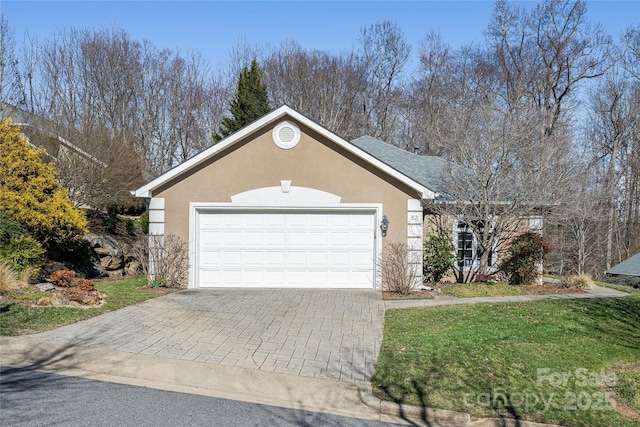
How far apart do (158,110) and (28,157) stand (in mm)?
19128

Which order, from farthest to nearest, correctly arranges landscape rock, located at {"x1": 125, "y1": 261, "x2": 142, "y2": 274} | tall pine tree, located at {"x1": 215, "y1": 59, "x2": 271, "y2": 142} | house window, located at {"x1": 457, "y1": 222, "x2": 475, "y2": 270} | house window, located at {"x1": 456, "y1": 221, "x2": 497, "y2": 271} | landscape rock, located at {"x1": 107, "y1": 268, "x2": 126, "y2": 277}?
1. tall pine tree, located at {"x1": 215, "y1": 59, "x2": 271, "y2": 142}
2. landscape rock, located at {"x1": 125, "y1": 261, "x2": 142, "y2": 274}
3. landscape rock, located at {"x1": 107, "y1": 268, "x2": 126, "y2": 277}
4. house window, located at {"x1": 457, "y1": 222, "x2": 475, "y2": 270}
5. house window, located at {"x1": 456, "y1": 221, "x2": 497, "y2": 271}

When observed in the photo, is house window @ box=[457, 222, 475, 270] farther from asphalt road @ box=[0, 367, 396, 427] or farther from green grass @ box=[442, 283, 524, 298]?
asphalt road @ box=[0, 367, 396, 427]

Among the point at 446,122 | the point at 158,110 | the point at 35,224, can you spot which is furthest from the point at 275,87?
the point at 35,224

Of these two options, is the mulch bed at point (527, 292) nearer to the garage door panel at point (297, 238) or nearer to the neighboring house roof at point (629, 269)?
the garage door panel at point (297, 238)

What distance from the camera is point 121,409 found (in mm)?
4652

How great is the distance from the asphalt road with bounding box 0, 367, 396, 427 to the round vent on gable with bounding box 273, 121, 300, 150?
25.7 feet

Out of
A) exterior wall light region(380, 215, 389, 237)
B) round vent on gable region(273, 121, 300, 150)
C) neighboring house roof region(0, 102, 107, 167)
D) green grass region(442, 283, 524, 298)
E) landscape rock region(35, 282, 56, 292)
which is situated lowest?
green grass region(442, 283, 524, 298)

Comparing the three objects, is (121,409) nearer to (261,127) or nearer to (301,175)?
(301,175)

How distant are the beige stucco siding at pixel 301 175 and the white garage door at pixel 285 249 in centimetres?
61

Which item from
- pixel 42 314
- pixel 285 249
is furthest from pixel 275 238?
pixel 42 314

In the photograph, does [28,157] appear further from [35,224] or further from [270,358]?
[270,358]

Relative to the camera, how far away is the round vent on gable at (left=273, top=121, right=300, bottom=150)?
39.2 feet

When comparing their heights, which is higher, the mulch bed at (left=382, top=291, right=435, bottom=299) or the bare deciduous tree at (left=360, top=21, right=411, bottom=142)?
the bare deciduous tree at (left=360, top=21, right=411, bottom=142)

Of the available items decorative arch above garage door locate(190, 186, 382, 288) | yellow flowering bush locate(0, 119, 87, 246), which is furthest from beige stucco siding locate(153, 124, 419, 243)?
yellow flowering bush locate(0, 119, 87, 246)
